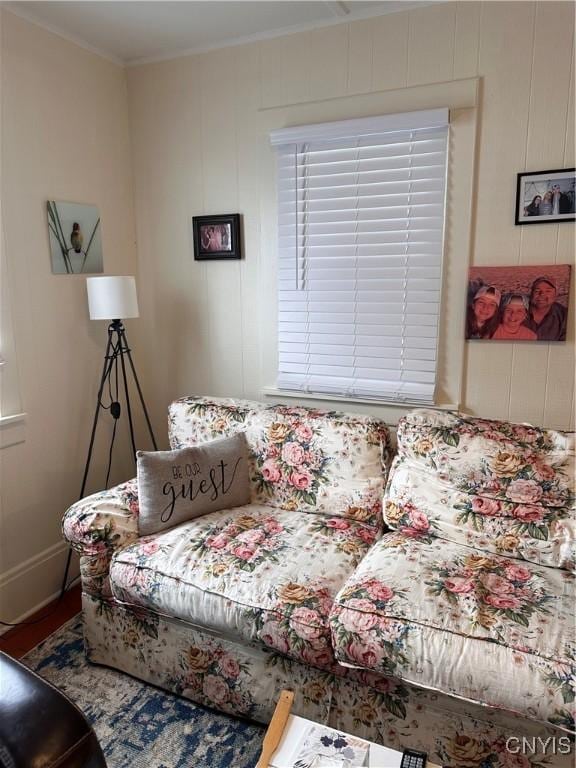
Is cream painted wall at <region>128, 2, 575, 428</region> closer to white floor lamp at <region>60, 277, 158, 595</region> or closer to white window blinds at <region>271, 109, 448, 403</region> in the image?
white window blinds at <region>271, 109, 448, 403</region>

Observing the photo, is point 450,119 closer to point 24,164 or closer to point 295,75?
point 295,75

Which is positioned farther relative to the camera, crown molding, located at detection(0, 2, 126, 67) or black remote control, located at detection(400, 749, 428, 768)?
crown molding, located at detection(0, 2, 126, 67)

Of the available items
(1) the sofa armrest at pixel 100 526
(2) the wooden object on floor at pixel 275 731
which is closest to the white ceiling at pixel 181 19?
(1) the sofa armrest at pixel 100 526

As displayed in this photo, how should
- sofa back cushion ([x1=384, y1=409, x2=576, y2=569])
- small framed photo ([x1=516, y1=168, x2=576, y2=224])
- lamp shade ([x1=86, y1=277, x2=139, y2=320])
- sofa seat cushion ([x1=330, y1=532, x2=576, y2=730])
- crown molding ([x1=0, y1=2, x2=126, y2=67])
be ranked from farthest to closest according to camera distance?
lamp shade ([x1=86, y1=277, x2=139, y2=320]), crown molding ([x1=0, y1=2, x2=126, y2=67]), small framed photo ([x1=516, y1=168, x2=576, y2=224]), sofa back cushion ([x1=384, y1=409, x2=576, y2=569]), sofa seat cushion ([x1=330, y1=532, x2=576, y2=730])

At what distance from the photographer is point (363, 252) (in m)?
2.53

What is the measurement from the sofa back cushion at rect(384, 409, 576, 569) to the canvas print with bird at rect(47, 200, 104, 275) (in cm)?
175

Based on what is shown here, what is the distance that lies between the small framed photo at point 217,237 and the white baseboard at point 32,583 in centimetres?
166

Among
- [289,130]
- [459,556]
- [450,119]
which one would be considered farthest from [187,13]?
[459,556]

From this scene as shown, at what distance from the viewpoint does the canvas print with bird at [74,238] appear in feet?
8.28

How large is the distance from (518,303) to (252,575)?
1.55 metres

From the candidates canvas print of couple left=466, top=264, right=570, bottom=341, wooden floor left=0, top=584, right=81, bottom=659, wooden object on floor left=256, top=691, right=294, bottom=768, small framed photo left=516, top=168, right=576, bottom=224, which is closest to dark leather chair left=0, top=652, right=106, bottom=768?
wooden object on floor left=256, top=691, right=294, bottom=768

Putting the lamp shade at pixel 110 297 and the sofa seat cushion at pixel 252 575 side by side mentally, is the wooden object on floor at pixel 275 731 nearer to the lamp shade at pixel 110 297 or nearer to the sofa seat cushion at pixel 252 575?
the sofa seat cushion at pixel 252 575

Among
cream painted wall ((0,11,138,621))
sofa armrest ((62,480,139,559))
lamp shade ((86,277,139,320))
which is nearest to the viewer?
sofa armrest ((62,480,139,559))

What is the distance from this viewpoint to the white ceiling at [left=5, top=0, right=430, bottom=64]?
7.44 feet
